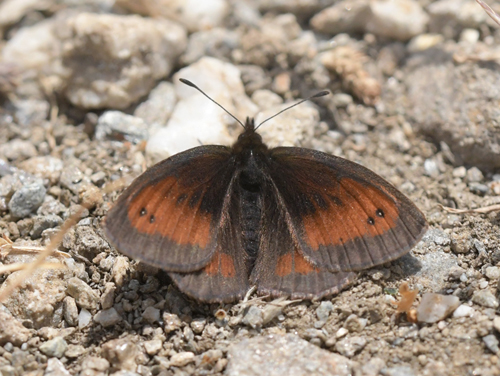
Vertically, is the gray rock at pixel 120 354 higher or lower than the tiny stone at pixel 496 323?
lower

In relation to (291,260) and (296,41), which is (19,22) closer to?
(296,41)

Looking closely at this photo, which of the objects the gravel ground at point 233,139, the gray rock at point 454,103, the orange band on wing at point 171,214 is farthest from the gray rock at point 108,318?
the gray rock at point 454,103

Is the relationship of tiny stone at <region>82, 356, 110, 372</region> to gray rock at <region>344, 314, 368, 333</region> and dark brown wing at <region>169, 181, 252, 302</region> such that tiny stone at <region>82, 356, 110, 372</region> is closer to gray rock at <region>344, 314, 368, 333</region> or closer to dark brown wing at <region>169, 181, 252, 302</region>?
dark brown wing at <region>169, 181, 252, 302</region>

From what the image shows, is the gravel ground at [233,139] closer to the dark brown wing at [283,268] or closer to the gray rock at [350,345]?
the gray rock at [350,345]

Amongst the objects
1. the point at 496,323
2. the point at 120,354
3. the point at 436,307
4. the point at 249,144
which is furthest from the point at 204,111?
the point at 496,323

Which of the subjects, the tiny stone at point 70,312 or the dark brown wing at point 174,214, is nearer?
the dark brown wing at point 174,214

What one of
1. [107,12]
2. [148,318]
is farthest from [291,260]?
[107,12]
